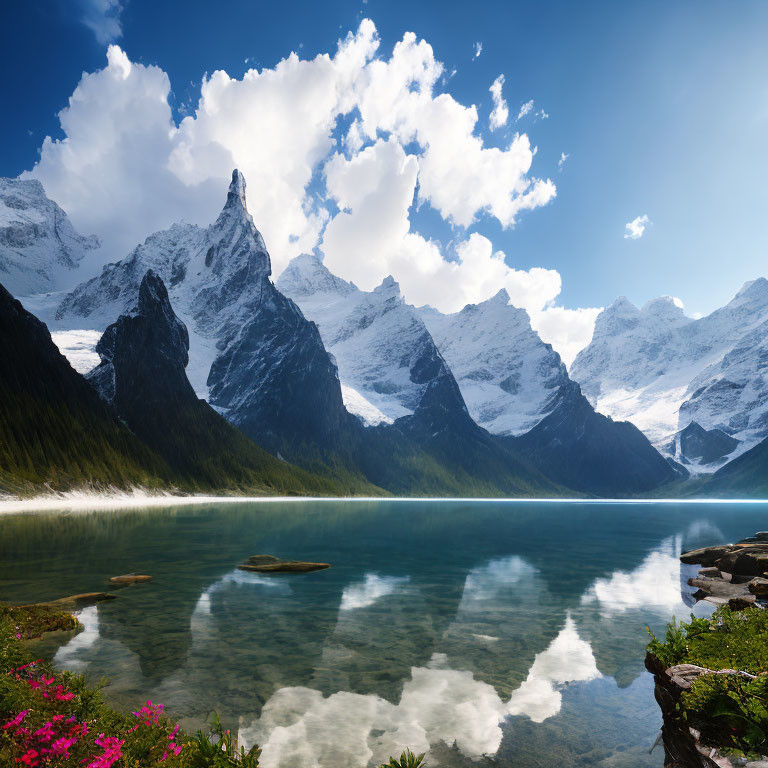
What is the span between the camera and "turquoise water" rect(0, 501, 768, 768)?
15.5 m

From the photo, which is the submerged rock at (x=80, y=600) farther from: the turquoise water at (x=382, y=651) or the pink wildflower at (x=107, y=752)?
the pink wildflower at (x=107, y=752)

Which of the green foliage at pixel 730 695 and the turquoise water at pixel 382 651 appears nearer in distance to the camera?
the green foliage at pixel 730 695

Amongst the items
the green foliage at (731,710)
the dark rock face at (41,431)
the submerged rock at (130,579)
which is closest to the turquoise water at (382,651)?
the submerged rock at (130,579)

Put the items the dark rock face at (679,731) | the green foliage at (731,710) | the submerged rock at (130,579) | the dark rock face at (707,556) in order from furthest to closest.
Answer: the dark rock face at (707,556) < the submerged rock at (130,579) < the dark rock face at (679,731) < the green foliage at (731,710)

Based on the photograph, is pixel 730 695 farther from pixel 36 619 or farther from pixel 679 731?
pixel 36 619

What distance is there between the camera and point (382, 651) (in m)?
22.9

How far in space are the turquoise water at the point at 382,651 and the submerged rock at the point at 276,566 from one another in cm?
154

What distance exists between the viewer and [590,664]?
2230cm

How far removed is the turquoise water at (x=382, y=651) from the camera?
610 inches

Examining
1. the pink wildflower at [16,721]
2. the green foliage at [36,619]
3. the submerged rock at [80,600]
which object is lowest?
the submerged rock at [80,600]

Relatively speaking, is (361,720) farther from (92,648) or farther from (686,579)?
(686,579)

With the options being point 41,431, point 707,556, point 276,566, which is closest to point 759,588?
point 707,556

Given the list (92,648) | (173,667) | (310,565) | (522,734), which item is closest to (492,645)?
(522,734)

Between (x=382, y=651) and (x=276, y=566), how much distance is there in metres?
22.9
